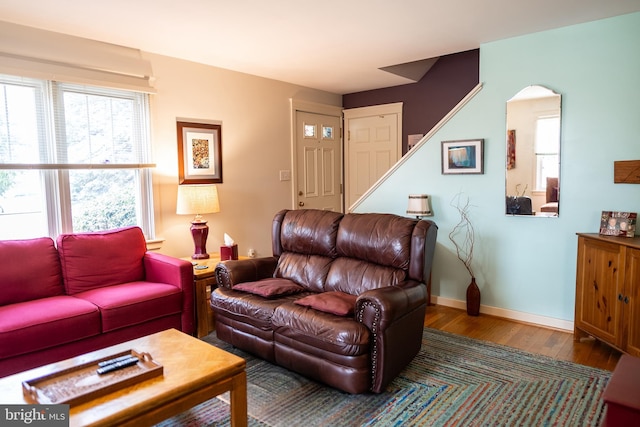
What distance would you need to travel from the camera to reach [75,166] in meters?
3.29

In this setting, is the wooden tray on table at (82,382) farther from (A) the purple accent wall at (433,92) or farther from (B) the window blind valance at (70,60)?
(A) the purple accent wall at (433,92)

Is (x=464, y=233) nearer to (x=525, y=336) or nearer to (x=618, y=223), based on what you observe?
(x=525, y=336)

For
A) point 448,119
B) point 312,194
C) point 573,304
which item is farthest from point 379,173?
point 573,304

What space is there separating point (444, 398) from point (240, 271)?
1.66 meters

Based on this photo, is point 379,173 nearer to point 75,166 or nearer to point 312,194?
point 312,194

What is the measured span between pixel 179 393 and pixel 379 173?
170 inches

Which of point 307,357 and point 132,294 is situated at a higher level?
point 132,294

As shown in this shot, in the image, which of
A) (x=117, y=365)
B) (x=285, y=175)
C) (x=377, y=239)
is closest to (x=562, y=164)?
(x=377, y=239)

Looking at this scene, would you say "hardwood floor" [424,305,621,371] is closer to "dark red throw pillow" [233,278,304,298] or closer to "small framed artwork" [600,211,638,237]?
"small framed artwork" [600,211,638,237]

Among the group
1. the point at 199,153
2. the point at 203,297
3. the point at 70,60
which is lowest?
the point at 203,297

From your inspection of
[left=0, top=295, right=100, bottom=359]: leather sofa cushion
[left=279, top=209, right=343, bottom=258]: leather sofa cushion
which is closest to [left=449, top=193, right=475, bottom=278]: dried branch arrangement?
[left=279, top=209, right=343, bottom=258]: leather sofa cushion

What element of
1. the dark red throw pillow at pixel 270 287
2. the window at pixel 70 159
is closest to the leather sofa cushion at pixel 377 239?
the dark red throw pillow at pixel 270 287

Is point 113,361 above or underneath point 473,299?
above

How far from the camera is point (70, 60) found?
3238 millimetres
